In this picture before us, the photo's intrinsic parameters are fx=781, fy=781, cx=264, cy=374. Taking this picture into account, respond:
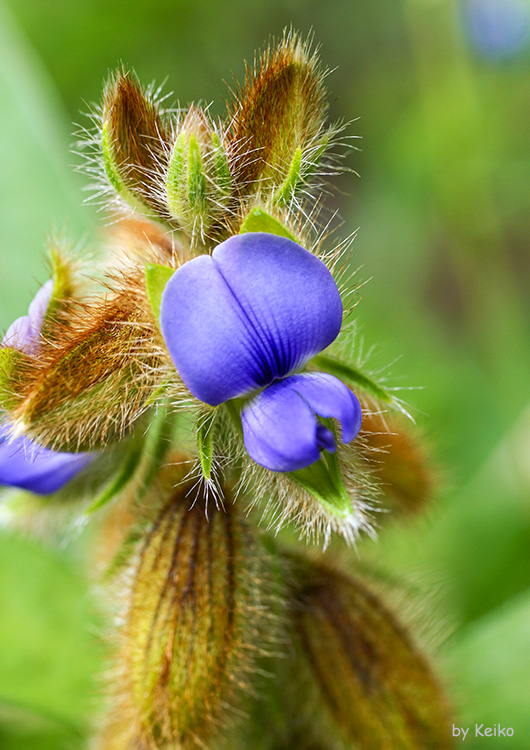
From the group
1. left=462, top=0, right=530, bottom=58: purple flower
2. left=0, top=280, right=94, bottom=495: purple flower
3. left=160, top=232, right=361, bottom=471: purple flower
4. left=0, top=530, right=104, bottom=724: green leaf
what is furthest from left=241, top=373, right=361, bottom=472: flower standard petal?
left=462, top=0, right=530, bottom=58: purple flower

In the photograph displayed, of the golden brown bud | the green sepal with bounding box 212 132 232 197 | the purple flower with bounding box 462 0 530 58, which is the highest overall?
the purple flower with bounding box 462 0 530 58

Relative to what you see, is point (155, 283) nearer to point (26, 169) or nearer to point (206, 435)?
point (206, 435)

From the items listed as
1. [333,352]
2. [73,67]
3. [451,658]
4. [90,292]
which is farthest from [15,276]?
[73,67]

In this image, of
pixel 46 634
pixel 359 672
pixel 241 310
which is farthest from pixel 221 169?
pixel 46 634

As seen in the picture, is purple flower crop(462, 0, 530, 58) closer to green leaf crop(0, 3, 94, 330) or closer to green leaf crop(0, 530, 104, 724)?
green leaf crop(0, 3, 94, 330)

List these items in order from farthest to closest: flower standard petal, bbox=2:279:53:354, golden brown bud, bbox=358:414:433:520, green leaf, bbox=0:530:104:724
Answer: green leaf, bbox=0:530:104:724 < golden brown bud, bbox=358:414:433:520 < flower standard petal, bbox=2:279:53:354

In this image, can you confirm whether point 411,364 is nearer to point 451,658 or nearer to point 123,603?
point 451,658

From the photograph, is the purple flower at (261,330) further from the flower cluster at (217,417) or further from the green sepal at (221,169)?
the green sepal at (221,169)
